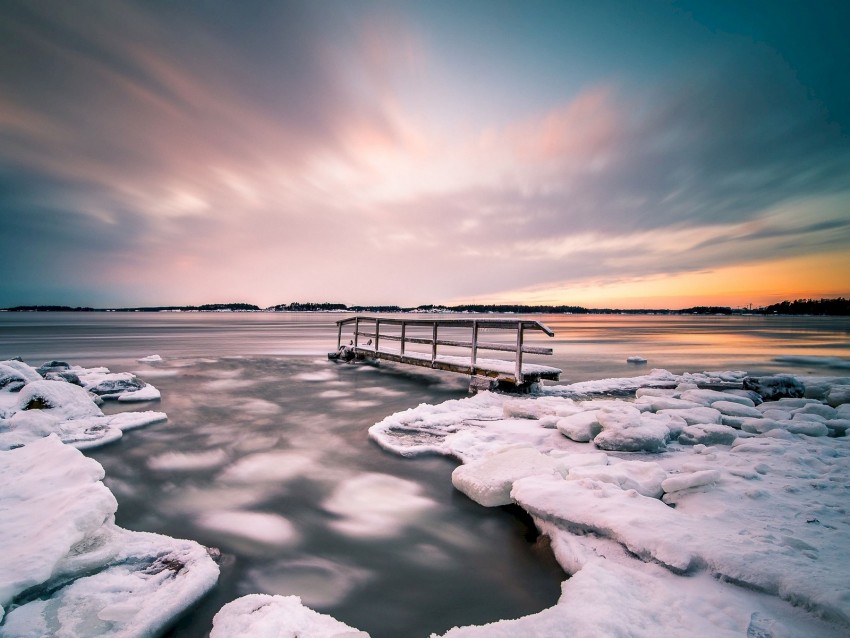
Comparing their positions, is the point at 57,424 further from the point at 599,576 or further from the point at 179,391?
the point at 599,576

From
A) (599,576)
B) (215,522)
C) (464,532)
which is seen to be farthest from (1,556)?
(599,576)

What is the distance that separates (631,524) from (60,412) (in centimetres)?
828

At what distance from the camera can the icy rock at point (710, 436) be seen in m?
5.14

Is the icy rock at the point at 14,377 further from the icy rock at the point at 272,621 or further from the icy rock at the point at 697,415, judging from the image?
the icy rock at the point at 697,415

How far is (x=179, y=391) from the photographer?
971 cm

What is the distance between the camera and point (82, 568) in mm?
2686

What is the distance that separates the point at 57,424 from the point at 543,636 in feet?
24.1

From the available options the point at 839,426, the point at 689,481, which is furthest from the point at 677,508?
the point at 839,426

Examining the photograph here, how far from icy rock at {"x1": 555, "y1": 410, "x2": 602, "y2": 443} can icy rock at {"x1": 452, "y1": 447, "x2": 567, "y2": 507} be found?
1.00 meters

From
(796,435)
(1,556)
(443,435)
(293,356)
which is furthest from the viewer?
(293,356)

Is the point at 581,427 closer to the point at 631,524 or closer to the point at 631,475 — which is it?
the point at 631,475

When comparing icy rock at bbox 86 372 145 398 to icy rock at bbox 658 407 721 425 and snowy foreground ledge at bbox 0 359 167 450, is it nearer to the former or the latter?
snowy foreground ledge at bbox 0 359 167 450

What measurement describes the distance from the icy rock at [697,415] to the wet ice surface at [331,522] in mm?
3607

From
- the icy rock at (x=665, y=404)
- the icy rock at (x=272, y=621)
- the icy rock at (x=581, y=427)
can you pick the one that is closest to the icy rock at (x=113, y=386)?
the icy rock at (x=272, y=621)
